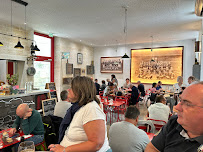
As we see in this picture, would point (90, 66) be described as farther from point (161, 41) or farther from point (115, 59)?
point (161, 41)

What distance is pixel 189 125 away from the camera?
107cm

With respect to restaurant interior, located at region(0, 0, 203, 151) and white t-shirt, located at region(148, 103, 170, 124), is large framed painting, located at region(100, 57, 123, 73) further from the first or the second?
white t-shirt, located at region(148, 103, 170, 124)

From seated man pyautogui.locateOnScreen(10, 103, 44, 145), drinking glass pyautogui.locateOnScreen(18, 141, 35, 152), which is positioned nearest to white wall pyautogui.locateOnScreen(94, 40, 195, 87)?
seated man pyautogui.locateOnScreen(10, 103, 44, 145)

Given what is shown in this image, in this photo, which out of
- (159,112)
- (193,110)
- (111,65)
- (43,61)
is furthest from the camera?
(111,65)

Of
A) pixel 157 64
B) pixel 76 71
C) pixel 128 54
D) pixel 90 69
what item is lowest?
pixel 76 71

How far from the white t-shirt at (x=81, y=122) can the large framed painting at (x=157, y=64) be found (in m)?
9.03

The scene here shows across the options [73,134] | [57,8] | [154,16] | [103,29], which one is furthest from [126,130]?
[103,29]

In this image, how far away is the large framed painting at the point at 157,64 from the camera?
10305 mm

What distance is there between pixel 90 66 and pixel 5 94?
326 inches

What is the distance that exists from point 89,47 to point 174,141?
11.8m

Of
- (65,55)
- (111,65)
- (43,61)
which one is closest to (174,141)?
(65,55)

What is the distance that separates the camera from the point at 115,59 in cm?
1216

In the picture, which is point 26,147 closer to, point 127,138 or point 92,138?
point 92,138

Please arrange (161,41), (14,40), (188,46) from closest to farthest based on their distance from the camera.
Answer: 1. (14,40)
2. (188,46)
3. (161,41)
